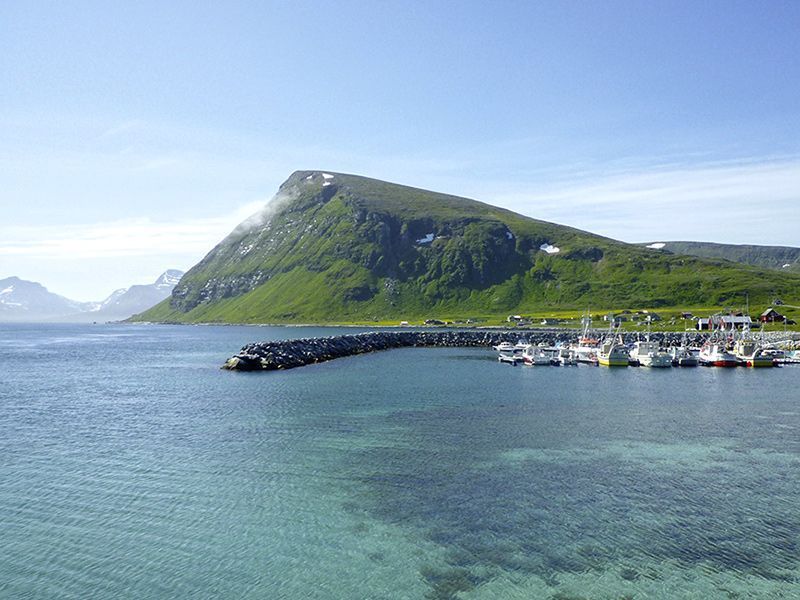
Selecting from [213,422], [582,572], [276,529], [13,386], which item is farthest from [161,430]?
[13,386]

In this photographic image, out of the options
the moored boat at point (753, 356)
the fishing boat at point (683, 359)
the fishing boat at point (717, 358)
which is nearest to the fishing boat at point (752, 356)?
the moored boat at point (753, 356)

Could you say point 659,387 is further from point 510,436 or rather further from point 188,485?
point 188,485

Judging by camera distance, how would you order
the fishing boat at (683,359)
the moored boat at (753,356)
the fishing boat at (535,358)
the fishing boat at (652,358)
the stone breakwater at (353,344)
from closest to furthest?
the stone breakwater at (353,344), the fishing boat at (652,358), the moored boat at (753,356), the fishing boat at (535,358), the fishing boat at (683,359)

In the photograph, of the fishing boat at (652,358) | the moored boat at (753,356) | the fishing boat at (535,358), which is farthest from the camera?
the fishing boat at (535,358)

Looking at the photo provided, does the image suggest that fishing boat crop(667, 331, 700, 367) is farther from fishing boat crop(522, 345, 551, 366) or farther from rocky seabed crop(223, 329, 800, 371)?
rocky seabed crop(223, 329, 800, 371)

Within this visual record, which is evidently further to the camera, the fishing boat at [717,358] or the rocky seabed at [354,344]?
the fishing boat at [717,358]

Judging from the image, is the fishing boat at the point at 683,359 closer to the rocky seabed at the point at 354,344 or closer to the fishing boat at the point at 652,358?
the fishing boat at the point at 652,358
